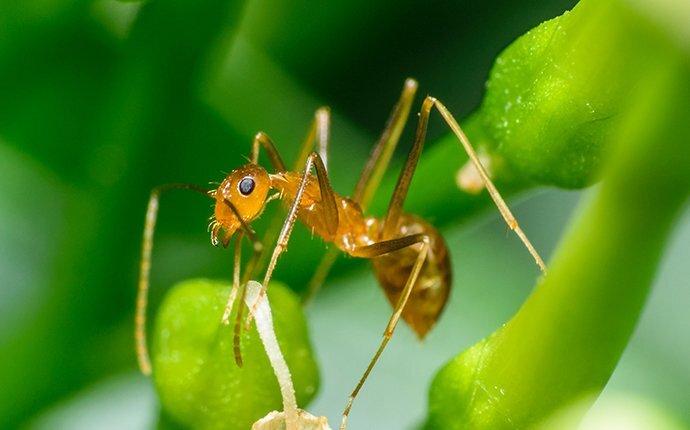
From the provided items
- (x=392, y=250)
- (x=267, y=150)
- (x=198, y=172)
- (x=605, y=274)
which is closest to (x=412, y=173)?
(x=392, y=250)

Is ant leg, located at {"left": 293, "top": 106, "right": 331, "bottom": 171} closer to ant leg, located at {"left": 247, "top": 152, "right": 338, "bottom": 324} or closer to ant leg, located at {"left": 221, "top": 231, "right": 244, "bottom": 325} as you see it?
ant leg, located at {"left": 247, "top": 152, "right": 338, "bottom": 324}

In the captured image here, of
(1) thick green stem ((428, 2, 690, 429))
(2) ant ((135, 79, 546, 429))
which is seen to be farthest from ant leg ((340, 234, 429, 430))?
(1) thick green stem ((428, 2, 690, 429))

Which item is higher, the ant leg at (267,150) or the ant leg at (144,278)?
the ant leg at (267,150)

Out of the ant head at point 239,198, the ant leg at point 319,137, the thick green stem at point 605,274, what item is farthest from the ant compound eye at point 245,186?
the thick green stem at point 605,274

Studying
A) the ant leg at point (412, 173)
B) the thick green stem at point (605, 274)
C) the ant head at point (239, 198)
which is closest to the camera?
the thick green stem at point (605, 274)

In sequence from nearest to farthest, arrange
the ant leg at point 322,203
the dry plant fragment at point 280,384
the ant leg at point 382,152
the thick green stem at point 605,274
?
the thick green stem at point 605,274
the dry plant fragment at point 280,384
the ant leg at point 322,203
the ant leg at point 382,152

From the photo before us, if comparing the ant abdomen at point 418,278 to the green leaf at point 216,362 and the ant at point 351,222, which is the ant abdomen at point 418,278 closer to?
the ant at point 351,222

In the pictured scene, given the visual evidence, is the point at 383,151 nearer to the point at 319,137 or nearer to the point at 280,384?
the point at 319,137
